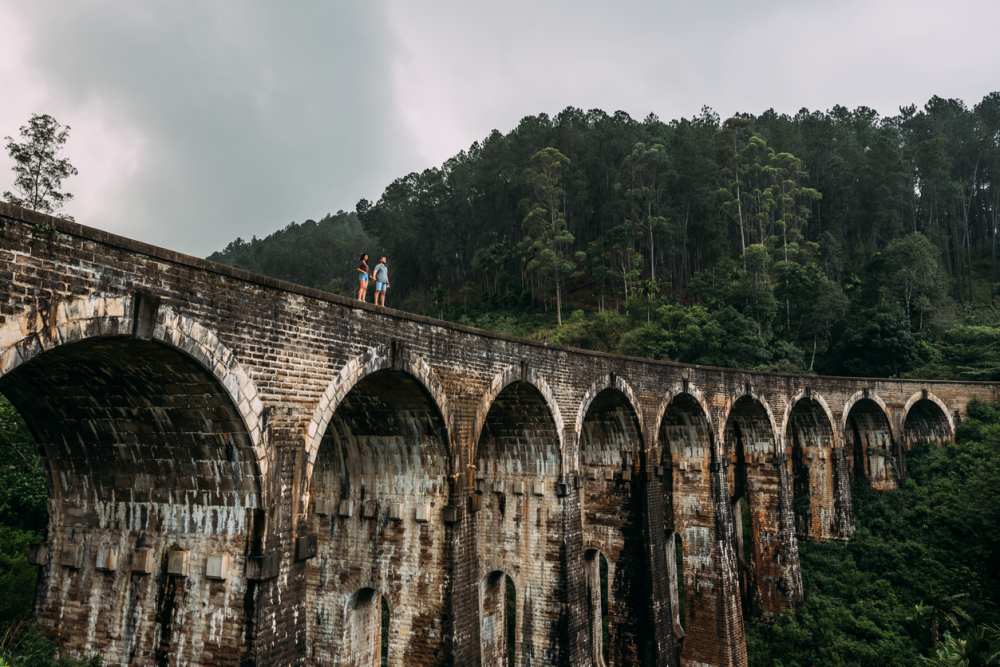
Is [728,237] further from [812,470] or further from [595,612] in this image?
[595,612]

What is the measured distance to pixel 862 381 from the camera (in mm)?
24922

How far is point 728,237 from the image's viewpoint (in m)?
44.8

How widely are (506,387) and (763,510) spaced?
45.1 ft

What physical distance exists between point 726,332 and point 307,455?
28.2 metres

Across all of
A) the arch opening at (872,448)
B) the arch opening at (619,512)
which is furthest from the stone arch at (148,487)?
the arch opening at (872,448)

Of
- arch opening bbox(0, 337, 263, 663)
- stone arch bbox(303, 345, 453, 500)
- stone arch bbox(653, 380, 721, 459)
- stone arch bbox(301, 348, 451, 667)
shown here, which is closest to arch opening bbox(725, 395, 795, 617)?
stone arch bbox(653, 380, 721, 459)

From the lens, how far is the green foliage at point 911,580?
60.4ft

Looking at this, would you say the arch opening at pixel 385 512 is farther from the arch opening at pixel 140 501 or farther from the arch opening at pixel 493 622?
the arch opening at pixel 140 501

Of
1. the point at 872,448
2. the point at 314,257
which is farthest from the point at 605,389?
the point at 314,257

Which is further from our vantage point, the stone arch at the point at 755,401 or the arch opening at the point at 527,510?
the stone arch at the point at 755,401

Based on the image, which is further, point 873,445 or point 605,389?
point 873,445

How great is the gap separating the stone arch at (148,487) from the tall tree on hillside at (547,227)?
3257cm

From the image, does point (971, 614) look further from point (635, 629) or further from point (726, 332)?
point (726, 332)

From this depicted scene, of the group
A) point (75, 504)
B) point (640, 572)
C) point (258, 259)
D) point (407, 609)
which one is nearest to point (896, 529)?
point (640, 572)
